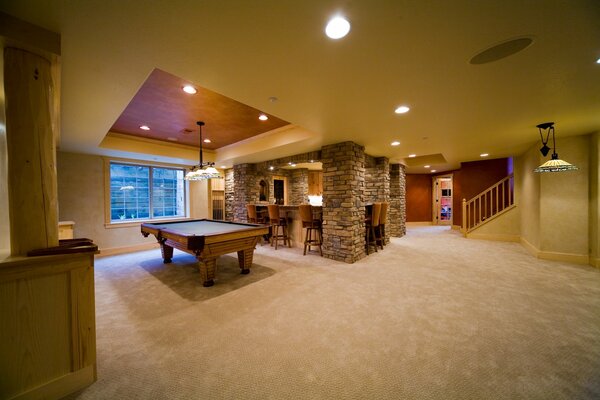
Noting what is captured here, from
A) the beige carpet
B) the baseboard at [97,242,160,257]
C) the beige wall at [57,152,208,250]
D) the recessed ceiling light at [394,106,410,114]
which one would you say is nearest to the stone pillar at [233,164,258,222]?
the baseboard at [97,242,160,257]

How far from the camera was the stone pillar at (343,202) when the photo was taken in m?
4.51

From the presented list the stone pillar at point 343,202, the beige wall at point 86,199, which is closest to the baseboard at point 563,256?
the stone pillar at point 343,202

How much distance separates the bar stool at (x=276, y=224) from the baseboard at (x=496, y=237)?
19.4ft

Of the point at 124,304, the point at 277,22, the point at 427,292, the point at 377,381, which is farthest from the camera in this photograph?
the point at 427,292

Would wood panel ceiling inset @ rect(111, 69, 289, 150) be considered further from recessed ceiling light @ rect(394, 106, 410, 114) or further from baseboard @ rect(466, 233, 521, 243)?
baseboard @ rect(466, 233, 521, 243)

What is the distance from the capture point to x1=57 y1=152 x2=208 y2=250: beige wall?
5047 millimetres

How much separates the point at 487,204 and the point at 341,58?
336 inches

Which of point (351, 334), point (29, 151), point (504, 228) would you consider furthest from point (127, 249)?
point (504, 228)

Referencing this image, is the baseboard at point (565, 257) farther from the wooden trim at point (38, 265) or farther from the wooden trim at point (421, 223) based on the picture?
the wooden trim at point (38, 265)

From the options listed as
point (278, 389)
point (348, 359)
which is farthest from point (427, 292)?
point (278, 389)

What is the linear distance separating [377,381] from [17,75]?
11.2ft

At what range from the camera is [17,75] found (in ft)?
5.12

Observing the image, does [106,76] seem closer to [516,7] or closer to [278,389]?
[278,389]

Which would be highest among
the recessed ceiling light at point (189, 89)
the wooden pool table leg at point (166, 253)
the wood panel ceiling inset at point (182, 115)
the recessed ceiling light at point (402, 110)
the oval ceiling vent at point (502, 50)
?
the wood panel ceiling inset at point (182, 115)
